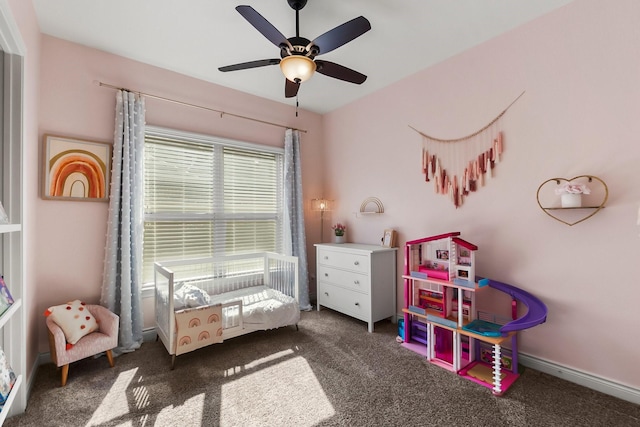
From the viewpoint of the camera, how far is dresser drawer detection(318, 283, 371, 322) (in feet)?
10.1

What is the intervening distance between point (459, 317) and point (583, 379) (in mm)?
870

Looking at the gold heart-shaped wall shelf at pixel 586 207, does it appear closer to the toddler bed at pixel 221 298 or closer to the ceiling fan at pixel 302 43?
the ceiling fan at pixel 302 43

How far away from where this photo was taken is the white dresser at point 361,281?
3.05 metres

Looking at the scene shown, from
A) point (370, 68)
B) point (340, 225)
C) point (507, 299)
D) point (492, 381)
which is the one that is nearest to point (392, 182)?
point (340, 225)

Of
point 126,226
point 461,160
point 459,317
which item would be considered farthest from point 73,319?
point 461,160

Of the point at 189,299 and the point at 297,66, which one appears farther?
the point at 189,299

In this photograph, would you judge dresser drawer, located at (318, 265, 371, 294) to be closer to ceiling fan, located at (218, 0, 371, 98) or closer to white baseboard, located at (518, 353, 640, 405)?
white baseboard, located at (518, 353, 640, 405)

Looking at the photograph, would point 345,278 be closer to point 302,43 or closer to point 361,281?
point 361,281

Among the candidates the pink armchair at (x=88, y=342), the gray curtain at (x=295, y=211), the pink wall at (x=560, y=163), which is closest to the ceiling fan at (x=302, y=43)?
the pink wall at (x=560, y=163)

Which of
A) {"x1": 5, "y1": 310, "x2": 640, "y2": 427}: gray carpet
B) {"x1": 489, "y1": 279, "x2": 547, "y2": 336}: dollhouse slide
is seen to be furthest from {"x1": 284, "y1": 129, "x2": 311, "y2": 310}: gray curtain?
{"x1": 489, "y1": 279, "x2": 547, "y2": 336}: dollhouse slide

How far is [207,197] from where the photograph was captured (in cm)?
334

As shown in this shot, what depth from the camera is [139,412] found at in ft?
5.97

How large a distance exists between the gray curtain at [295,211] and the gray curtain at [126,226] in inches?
63.8

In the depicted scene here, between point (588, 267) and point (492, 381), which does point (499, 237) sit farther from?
point (492, 381)
